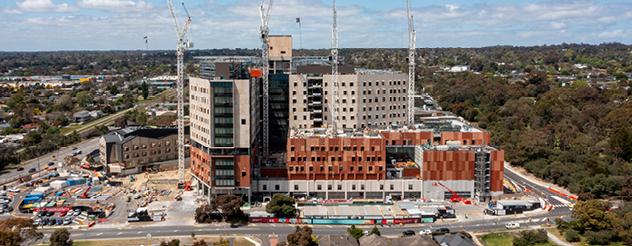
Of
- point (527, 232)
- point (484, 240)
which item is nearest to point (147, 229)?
point (484, 240)

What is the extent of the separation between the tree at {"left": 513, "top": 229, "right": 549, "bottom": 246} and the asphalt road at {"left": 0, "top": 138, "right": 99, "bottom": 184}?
82673 millimetres

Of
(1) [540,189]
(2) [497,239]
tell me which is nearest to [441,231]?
(2) [497,239]

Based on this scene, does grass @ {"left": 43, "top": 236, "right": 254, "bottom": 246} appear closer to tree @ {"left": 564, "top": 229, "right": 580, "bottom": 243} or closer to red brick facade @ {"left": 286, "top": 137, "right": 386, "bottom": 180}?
red brick facade @ {"left": 286, "top": 137, "right": 386, "bottom": 180}

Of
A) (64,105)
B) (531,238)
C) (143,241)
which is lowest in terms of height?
(143,241)

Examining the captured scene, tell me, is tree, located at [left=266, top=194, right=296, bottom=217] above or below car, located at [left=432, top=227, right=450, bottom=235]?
above

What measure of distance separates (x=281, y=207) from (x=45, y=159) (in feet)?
222

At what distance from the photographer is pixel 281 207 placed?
78688 mm

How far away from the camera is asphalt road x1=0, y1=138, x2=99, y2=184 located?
4292 inches

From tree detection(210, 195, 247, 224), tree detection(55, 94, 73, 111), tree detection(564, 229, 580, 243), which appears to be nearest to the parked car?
tree detection(564, 229, 580, 243)

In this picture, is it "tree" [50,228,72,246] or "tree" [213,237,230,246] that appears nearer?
"tree" [50,228,72,246]

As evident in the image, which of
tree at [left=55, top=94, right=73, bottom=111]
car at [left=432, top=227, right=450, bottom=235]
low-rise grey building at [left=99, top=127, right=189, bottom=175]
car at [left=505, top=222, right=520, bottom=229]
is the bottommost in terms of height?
car at [left=505, top=222, right=520, bottom=229]

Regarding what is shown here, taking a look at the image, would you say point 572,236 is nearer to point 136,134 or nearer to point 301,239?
point 301,239

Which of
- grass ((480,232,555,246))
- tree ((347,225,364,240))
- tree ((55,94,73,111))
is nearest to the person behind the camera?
tree ((347,225,364,240))

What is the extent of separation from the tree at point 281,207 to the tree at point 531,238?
27366mm
